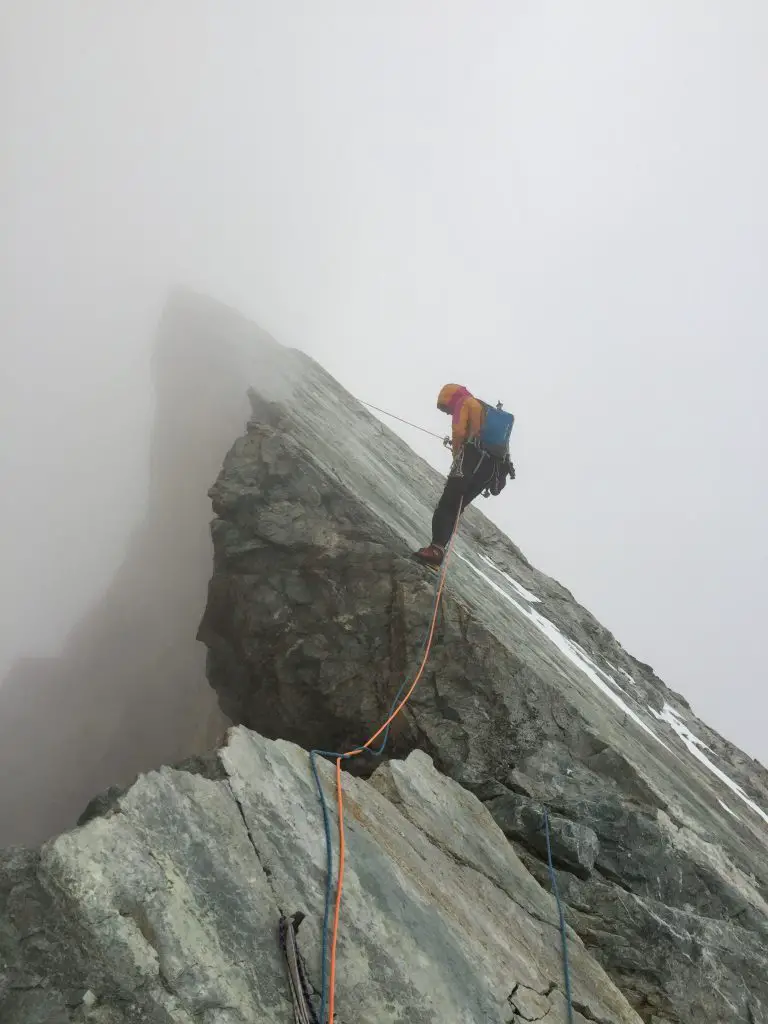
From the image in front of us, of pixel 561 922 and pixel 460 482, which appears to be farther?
pixel 460 482

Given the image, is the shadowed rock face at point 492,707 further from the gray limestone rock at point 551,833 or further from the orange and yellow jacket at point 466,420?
the orange and yellow jacket at point 466,420

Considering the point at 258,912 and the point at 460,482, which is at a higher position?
the point at 460,482

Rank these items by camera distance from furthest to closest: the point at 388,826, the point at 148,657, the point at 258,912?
the point at 148,657 → the point at 388,826 → the point at 258,912

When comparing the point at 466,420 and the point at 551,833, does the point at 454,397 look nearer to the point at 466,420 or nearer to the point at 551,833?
the point at 466,420

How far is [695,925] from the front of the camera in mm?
6133

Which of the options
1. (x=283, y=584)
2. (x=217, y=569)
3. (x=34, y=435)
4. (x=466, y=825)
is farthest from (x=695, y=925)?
(x=34, y=435)

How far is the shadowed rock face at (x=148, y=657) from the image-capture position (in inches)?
600

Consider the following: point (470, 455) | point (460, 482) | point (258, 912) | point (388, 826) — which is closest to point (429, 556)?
point (460, 482)

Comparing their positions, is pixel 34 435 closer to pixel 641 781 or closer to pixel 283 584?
pixel 283 584

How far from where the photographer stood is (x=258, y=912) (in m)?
4.03

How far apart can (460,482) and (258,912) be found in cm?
690

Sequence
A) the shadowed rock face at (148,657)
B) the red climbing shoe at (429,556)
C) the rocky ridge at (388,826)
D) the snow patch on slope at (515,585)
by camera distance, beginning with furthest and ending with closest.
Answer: the shadowed rock face at (148,657), the snow patch on slope at (515,585), the red climbing shoe at (429,556), the rocky ridge at (388,826)

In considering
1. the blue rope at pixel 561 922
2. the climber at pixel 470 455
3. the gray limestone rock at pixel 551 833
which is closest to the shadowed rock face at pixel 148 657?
the climber at pixel 470 455

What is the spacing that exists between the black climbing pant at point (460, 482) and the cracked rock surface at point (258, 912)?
447cm
